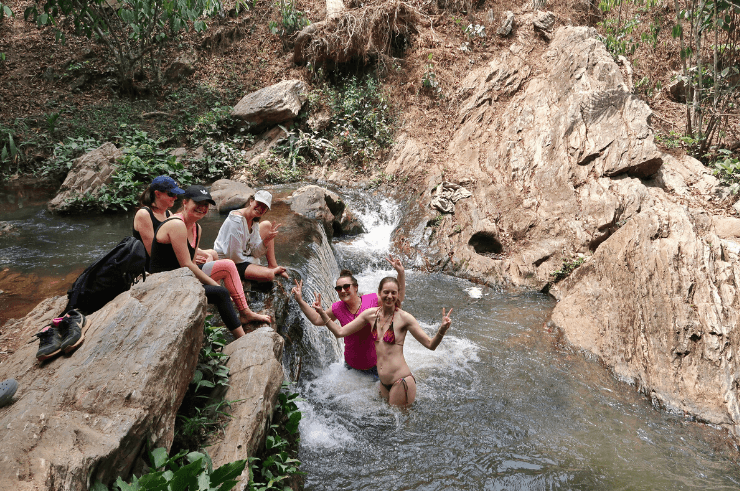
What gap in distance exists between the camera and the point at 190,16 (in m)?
12.1

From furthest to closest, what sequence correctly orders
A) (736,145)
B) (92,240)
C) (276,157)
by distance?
(276,157)
(736,145)
(92,240)

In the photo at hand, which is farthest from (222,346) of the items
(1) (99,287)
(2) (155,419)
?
(2) (155,419)

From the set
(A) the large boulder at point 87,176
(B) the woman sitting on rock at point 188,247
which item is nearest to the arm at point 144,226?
(B) the woman sitting on rock at point 188,247

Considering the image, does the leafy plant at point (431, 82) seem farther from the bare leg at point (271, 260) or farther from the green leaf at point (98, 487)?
the green leaf at point (98, 487)

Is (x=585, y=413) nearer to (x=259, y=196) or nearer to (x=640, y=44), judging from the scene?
(x=259, y=196)

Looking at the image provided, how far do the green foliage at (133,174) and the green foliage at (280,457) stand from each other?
24.4 feet

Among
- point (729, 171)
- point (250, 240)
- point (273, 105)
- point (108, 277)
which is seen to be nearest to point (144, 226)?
point (108, 277)

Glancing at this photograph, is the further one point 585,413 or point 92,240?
point 92,240

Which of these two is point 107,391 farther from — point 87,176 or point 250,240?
point 87,176

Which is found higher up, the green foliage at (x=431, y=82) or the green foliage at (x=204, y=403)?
the green foliage at (x=431, y=82)

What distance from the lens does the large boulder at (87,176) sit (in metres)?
9.29

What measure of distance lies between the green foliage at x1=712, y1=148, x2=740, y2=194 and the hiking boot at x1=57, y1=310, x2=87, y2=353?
9.22 metres

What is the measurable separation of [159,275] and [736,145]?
10060 millimetres

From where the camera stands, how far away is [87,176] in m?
9.73
